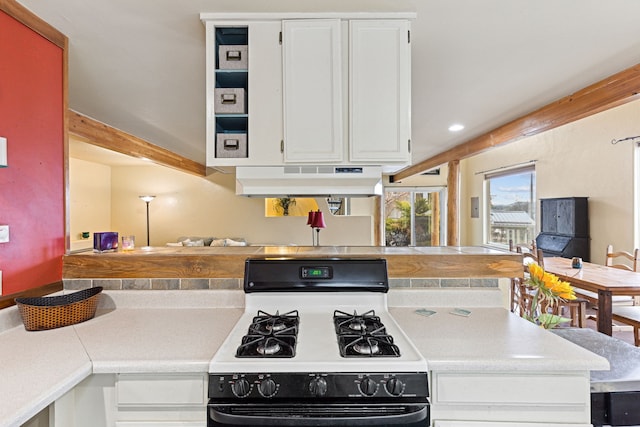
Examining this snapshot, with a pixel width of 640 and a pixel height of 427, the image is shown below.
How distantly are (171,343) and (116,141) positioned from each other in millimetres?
3520

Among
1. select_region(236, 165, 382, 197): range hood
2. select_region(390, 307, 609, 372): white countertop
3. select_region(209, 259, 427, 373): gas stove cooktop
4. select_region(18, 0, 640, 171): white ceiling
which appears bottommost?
select_region(390, 307, 609, 372): white countertop

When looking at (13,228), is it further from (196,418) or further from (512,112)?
(512,112)

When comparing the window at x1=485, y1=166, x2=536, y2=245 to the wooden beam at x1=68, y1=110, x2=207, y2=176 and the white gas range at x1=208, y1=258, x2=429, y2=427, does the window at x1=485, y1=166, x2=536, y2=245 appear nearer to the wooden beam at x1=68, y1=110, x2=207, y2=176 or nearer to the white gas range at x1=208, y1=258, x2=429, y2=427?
the white gas range at x1=208, y1=258, x2=429, y2=427

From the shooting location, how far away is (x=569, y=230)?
4762 millimetres

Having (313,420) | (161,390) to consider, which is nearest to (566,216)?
(313,420)

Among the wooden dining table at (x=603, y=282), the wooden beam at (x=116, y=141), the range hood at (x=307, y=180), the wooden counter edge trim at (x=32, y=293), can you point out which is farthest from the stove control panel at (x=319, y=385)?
the wooden beam at (x=116, y=141)

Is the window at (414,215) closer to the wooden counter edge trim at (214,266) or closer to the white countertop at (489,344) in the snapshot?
the wooden counter edge trim at (214,266)

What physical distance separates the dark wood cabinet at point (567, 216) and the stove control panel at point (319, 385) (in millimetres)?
4827

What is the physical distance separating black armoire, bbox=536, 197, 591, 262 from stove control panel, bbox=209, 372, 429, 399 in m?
4.75

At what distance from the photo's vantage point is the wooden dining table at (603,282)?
2779 millimetres

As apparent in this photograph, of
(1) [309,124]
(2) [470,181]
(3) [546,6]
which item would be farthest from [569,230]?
(1) [309,124]

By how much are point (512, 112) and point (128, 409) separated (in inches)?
149

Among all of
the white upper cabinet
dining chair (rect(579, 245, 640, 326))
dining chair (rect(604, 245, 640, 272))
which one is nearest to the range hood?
the white upper cabinet

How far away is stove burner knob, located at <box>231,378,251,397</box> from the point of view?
3.51ft
